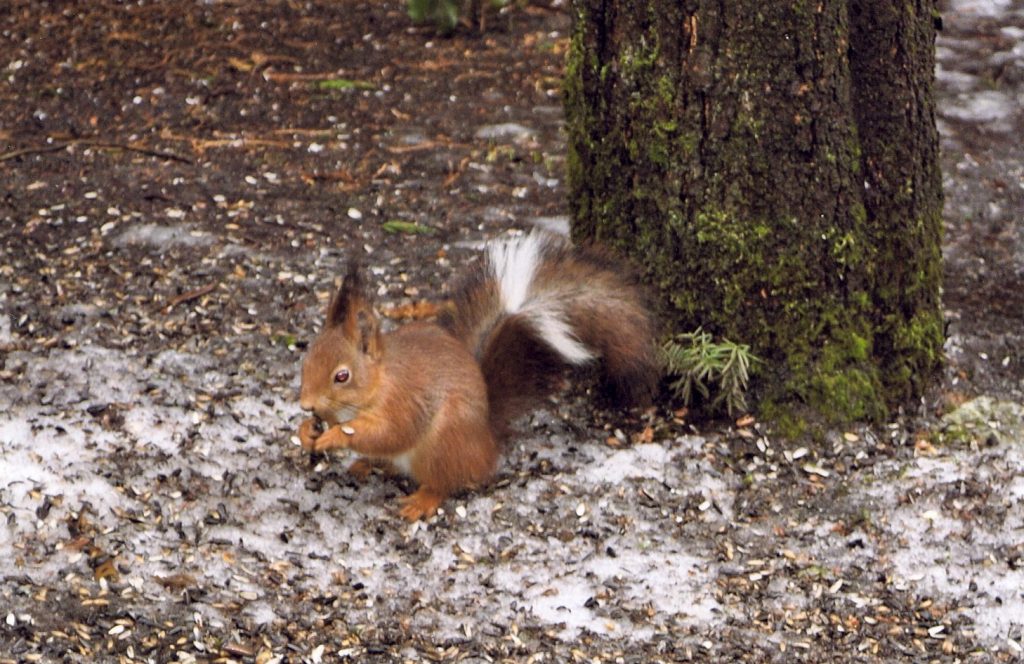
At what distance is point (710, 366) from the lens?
3.45m

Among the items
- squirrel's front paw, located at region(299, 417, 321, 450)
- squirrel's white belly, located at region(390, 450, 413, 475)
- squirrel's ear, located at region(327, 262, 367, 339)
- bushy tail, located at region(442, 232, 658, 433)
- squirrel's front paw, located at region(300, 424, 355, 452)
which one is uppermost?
squirrel's ear, located at region(327, 262, 367, 339)

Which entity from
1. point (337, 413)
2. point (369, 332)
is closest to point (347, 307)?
point (369, 332)

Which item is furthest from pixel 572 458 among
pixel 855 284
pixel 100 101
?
pixel 100 101

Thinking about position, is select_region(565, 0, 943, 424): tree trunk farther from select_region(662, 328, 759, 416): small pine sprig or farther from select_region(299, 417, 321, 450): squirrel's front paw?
select_region(299, 417, 321, 450): squirrel's front paw

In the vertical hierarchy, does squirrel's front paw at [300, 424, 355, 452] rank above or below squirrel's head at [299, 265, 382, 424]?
below

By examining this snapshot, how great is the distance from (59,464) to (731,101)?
1.74 meters

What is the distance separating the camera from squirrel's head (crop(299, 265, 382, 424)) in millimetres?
3148

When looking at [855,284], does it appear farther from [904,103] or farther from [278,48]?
[278,48]

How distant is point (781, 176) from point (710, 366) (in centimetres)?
49

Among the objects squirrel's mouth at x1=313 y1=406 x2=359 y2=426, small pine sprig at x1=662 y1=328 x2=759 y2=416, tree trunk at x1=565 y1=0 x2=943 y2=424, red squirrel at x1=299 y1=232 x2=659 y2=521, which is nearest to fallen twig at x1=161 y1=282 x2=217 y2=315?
red squirrel at x1=299 y1=232 x2=659 y2=521

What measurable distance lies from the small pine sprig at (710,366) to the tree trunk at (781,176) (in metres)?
0.03

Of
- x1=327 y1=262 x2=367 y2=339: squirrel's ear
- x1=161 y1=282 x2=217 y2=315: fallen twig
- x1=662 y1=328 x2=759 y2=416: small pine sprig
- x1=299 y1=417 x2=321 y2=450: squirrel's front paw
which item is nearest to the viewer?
x1=327 y1=262 x2=367 y2=339: squirrel's ear

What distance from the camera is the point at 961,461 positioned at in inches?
134

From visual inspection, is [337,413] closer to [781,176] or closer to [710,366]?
[710,366]
